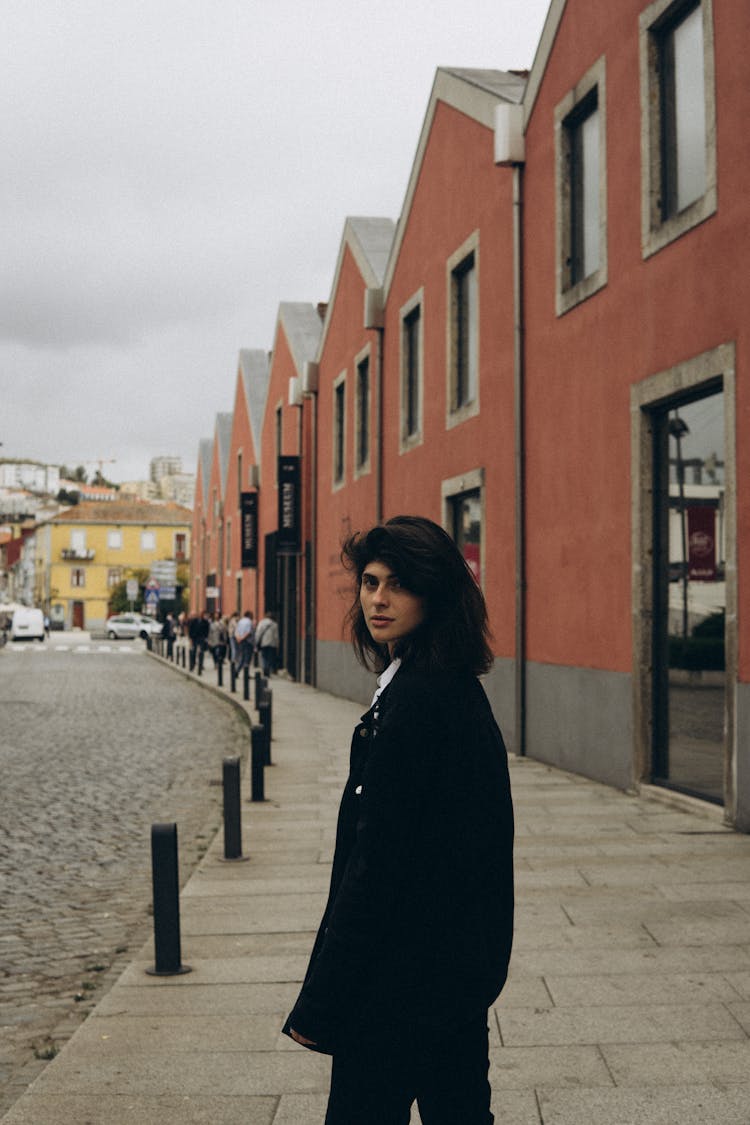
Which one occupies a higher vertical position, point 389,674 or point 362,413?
point 362,413

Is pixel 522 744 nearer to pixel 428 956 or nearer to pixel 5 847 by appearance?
pixel 5 847

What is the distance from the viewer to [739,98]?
356 inches

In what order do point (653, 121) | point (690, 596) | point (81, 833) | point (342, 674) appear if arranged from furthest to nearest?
point (342, 674)
point (653, 121)
point (690, 596)
point (81, 833)

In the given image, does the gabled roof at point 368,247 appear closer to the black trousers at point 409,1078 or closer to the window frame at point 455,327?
the window frame at point 455,327

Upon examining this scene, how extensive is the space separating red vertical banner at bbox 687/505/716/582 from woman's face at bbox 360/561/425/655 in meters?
7.57

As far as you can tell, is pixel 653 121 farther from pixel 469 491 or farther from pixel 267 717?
pixel 267 717

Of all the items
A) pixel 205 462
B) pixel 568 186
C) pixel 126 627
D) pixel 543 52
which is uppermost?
pixel 205 462

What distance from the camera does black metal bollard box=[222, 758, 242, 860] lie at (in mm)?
7941

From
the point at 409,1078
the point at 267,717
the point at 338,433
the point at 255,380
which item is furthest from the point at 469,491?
the point at 255,380

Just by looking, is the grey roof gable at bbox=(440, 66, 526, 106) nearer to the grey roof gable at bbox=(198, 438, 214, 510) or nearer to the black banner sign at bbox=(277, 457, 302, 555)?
the black banner sign at bbox=(277, 457, 302, 555)

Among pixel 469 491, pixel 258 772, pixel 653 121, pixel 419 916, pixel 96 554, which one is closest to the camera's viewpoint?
pixel 419 916

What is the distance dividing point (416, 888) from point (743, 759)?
6.85 m

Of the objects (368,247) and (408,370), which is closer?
(408,370)

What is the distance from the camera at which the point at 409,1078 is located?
245cm
